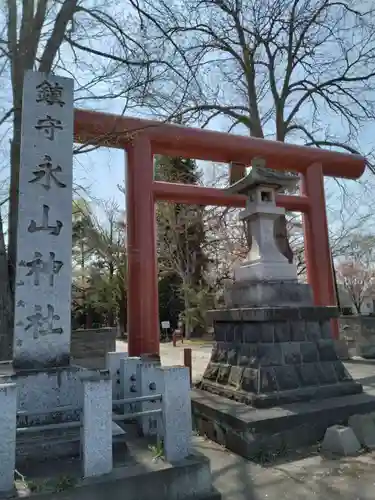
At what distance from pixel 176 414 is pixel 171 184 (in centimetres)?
600

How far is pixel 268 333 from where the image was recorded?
519 cm

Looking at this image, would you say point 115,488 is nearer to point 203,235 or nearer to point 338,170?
point 338,170

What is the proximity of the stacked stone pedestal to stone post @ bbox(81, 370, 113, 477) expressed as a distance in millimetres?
2362

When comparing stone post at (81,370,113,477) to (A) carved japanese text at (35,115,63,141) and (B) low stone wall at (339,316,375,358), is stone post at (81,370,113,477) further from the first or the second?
(B) low stone wall at (339,316,375,358)

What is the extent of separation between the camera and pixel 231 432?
4.36 meters

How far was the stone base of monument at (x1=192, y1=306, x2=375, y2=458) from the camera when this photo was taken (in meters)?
4.30

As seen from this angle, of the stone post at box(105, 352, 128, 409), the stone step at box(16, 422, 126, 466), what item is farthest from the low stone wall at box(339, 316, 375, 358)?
the stone step at box(16, 422, 126, 466)

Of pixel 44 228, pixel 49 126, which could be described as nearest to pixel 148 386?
pixel 44 228

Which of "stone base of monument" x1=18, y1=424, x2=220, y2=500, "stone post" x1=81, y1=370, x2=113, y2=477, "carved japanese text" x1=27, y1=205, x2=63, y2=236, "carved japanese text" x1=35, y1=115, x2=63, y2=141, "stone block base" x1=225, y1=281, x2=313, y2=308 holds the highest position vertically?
"carved japanese text" x1=35, y1=115, x2=63, y2=141

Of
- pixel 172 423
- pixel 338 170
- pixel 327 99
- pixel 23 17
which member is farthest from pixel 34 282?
pixel 327 99

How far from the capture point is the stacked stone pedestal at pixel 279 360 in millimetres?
4891

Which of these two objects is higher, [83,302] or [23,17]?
[23,17]

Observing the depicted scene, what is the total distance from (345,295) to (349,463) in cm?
3886

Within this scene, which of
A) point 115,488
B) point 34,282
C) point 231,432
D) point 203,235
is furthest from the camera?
point 203,235
